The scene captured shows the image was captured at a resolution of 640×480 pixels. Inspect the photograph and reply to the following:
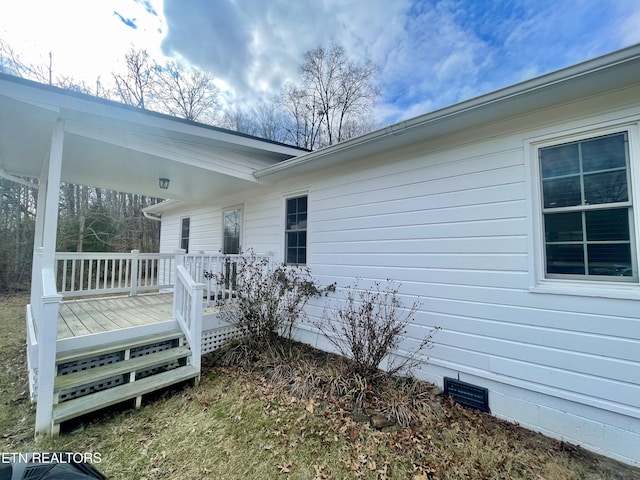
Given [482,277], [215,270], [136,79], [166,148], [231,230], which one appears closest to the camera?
[482,277]

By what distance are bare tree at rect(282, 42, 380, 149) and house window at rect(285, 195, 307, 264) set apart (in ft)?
34.6

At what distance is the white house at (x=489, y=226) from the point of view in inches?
101

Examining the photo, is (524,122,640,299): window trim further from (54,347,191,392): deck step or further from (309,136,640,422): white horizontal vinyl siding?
(54,347,191,392): deck step

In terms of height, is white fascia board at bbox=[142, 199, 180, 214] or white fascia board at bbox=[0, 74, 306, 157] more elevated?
white fascia board at bbox=[0, 74, 306, 157]

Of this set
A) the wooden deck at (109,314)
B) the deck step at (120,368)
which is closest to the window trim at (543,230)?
the deck step at (120,368)

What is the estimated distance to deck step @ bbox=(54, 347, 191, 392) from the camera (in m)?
3.05

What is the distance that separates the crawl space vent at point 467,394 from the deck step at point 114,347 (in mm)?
3823

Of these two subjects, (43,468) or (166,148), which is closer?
(43,468)

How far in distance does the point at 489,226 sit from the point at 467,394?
2013mm

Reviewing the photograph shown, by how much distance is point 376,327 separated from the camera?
12.9 ft

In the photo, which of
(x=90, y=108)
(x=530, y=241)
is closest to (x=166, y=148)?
(x=90, y=108)

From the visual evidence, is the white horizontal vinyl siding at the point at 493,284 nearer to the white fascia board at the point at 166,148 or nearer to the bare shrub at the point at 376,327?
the bare shrub at the point at 376,327

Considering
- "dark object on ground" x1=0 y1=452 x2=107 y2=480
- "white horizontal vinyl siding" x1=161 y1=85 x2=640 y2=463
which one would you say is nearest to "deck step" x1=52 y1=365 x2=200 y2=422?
"dark object on ground" x1=0 y1=452 x2=107 y2=480

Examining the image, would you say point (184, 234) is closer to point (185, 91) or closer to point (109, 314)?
point (109, 314)
